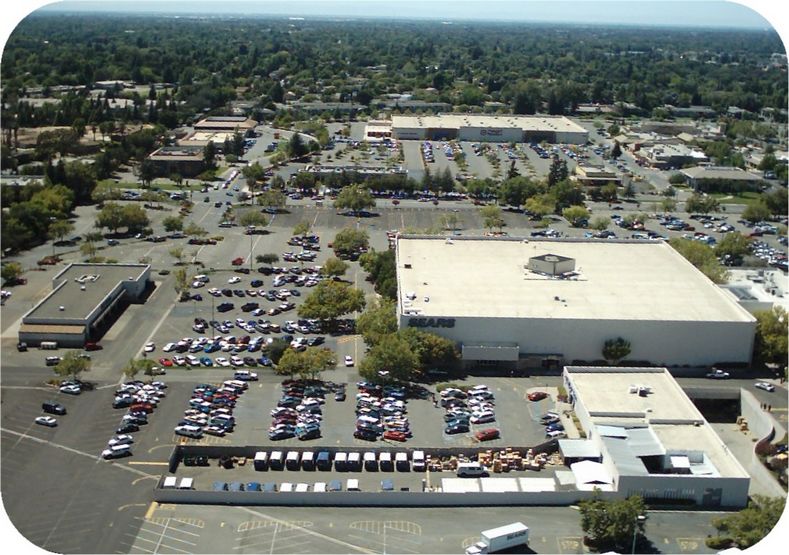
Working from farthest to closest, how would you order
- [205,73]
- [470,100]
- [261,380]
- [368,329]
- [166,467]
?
[205,73] → [470,100] → [368,329] → [261,380] → [166,467]

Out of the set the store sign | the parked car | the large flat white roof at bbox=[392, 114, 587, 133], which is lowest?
the parked car

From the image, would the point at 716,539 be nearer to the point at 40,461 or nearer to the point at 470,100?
the point at 40,461

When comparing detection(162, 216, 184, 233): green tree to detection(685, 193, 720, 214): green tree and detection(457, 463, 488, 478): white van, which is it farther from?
detection(685, 193, 720, 214): green tree

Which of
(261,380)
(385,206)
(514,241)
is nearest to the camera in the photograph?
(261,380)


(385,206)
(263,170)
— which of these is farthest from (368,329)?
(263,170)

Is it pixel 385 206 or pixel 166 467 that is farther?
pixel 385 206

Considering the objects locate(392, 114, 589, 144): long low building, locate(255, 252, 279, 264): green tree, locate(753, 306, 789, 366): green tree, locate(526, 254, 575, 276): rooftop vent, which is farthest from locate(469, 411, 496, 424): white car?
locate(392, 114, 589, 144): long low building
